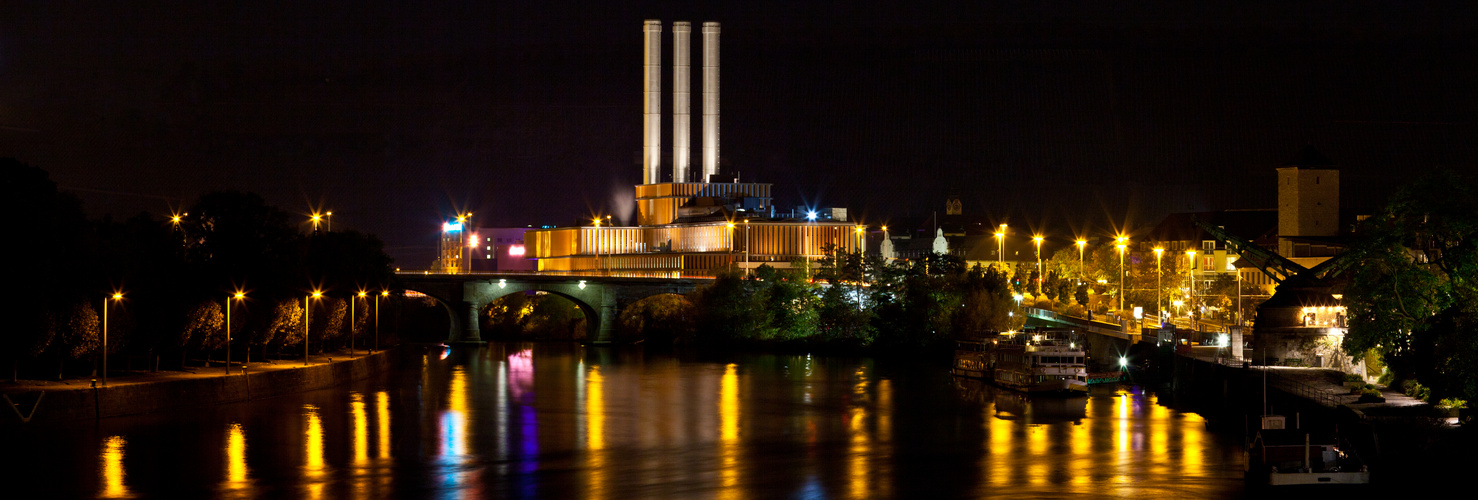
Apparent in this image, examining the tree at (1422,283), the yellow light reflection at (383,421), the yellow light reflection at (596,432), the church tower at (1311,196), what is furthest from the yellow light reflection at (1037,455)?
the church tower at (1311,196)

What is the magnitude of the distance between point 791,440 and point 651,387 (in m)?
28.0

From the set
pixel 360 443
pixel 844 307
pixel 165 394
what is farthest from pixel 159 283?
pixel 844 307

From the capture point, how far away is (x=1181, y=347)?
83938 millimetres

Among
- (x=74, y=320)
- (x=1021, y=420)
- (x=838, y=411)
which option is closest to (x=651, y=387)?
(x=838, y=411)

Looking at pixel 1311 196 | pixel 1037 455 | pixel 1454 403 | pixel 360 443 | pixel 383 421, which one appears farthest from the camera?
pixel 1311 196

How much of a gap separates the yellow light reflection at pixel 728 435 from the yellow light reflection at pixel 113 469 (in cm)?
1904

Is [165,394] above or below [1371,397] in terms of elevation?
below

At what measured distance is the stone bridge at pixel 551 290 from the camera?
148750 millimetres

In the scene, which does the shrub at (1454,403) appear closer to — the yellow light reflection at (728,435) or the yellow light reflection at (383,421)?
the yellow light reflection at (728,435)

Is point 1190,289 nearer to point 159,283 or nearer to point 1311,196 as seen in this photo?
point 1311,196

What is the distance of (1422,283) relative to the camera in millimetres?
56375

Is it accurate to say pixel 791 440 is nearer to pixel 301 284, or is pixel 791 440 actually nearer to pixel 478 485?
pixel 478 485

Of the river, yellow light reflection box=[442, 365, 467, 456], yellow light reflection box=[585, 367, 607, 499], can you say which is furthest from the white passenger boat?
yellow light reflection box=[442, 365, 467, 456]

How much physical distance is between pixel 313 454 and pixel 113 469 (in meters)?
7.68
